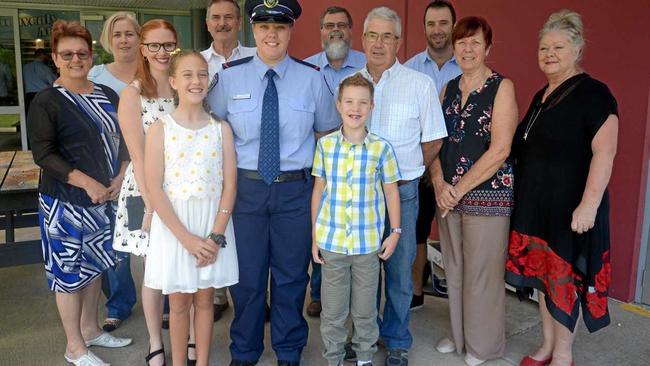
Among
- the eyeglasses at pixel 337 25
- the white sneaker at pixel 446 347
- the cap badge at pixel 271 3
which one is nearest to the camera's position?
the cap badge at pixel 271 3

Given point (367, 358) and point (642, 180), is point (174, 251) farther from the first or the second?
point (642, 180)

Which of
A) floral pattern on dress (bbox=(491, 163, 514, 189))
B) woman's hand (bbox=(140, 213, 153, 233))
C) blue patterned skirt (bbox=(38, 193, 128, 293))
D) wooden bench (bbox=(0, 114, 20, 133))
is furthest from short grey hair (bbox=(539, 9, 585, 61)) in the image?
wooden bench (bbox=(0, 114, 20, 133))

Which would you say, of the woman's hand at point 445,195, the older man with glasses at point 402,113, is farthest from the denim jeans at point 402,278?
the woman's hand at point 445,195

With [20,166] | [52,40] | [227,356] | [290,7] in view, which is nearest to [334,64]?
[290,7]

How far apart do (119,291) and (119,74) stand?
133cm

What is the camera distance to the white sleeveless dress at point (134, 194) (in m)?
2.58

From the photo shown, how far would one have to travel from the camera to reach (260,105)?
102 inches

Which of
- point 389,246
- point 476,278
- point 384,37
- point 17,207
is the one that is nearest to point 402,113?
point 384,37

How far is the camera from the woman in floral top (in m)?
2.60

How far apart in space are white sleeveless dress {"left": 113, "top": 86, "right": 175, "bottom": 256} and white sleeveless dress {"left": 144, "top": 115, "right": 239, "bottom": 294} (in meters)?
0.18

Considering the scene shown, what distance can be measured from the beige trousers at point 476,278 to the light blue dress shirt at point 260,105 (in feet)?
2.83

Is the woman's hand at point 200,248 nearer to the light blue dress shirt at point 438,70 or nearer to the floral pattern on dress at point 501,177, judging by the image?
the floral pattern on dress at point 501,177

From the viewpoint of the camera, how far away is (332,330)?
266 cm

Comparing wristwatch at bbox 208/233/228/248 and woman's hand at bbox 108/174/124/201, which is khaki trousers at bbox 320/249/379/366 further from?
woman's hand at bbox 108/174/124/201
